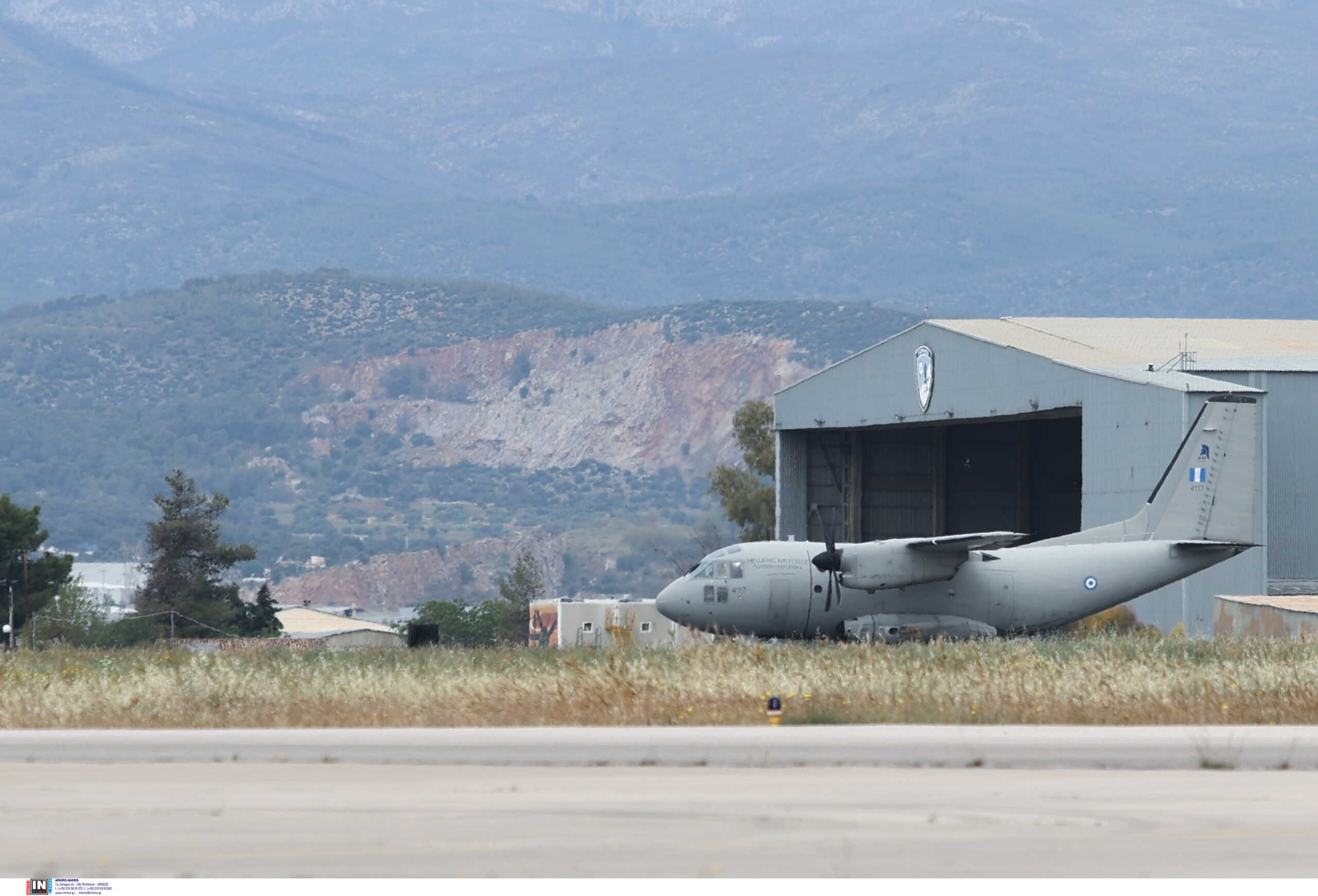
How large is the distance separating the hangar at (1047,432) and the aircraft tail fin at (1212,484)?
217 cm

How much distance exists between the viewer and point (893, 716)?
22953 mm

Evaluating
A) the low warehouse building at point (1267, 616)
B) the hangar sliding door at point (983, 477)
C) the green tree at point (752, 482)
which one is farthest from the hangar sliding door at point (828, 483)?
the green tree at point (752, 482)

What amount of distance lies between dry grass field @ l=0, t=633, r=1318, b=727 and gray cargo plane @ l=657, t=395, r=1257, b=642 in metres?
6.97

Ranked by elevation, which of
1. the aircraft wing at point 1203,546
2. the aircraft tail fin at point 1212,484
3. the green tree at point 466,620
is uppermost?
the aircraft tail fin at point 1212,484

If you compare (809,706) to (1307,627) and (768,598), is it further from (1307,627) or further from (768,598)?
(1307,627)

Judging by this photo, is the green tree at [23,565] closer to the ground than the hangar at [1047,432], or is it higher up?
closer to the ground

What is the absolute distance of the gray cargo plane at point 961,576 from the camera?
3819 cm

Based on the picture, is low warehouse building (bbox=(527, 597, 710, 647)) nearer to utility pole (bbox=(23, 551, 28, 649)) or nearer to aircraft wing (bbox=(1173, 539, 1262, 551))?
utility pole (bbox=(23, 551, 28, 649))

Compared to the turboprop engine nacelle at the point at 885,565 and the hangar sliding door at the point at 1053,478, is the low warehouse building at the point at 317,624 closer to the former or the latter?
the hangar sliding door at the point at 1053,478

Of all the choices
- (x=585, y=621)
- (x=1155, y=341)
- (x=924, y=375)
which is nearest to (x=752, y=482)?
(x=585, y=621)

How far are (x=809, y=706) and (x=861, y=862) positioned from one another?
34.9ft

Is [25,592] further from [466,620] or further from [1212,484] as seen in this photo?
[466,620]

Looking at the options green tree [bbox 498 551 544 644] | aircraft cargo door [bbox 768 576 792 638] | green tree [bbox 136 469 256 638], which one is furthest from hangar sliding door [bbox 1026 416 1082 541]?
green tree [bbox 498 551 544 644]
